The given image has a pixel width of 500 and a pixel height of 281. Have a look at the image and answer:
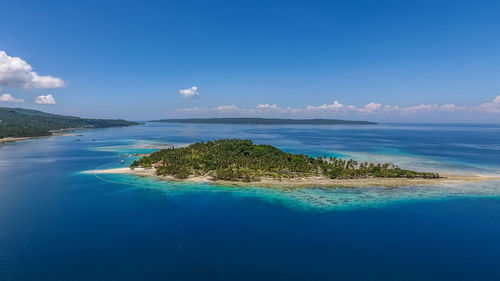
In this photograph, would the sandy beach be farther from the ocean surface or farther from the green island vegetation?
the ocean surface

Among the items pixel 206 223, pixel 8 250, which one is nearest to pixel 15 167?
pixel 8 250

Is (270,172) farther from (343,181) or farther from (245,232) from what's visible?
(245,232)

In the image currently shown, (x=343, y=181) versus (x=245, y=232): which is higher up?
(x=343, y=181)

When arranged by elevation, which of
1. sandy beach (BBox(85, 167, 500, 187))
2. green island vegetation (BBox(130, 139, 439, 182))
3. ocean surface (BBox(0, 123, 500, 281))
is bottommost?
ocean surface (BBox(0, 123, 500, 281))

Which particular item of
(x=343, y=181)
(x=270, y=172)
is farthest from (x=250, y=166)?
(x=343, y=181)

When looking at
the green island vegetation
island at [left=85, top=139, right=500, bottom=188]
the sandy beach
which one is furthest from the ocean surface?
the green island vegetation

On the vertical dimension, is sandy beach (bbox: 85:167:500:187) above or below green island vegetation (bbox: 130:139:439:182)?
below
